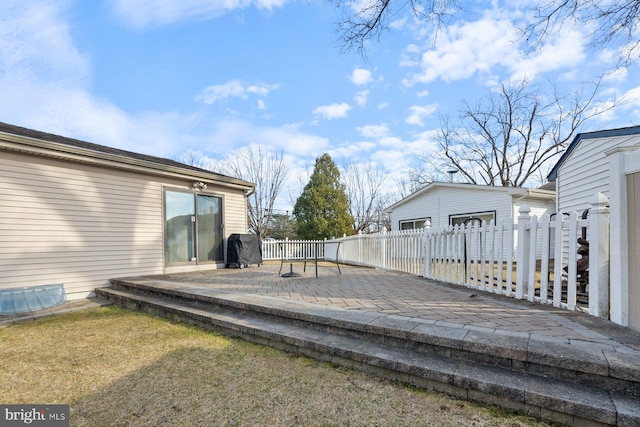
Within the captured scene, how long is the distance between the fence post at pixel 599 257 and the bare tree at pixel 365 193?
2019cm

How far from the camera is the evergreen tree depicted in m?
16.7

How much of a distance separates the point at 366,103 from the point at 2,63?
35.1 ft

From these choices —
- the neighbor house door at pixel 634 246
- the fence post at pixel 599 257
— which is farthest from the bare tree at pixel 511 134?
the neighbor house door at pixel 634 246

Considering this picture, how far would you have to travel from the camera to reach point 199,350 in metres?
2.86

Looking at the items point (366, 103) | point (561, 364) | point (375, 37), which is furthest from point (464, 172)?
point (561, 364)

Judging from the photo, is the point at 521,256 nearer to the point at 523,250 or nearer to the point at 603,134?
the point at 523,250

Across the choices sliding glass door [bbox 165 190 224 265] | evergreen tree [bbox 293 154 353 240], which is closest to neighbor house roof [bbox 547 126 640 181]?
sliding glass door [bbox 165 190 224 265]

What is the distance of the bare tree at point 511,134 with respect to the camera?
1862cm

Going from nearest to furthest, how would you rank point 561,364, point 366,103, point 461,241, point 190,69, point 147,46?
1. point 561,364
2. point 461,241
3. point 147,46
4. point 190,69
5. point 366,103

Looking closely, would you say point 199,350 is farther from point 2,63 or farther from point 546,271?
point 2,63

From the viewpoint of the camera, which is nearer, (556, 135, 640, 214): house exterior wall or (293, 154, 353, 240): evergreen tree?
(556, 135, 640, 214): house exterior wall

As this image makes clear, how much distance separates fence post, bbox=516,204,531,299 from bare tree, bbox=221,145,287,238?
16791 mm

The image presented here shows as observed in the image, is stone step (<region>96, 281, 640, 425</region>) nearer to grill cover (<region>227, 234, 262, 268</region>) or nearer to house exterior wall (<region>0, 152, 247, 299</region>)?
house exterior wall (<region>0, 152, 247, 299</region>)

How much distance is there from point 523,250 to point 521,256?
8 cm
